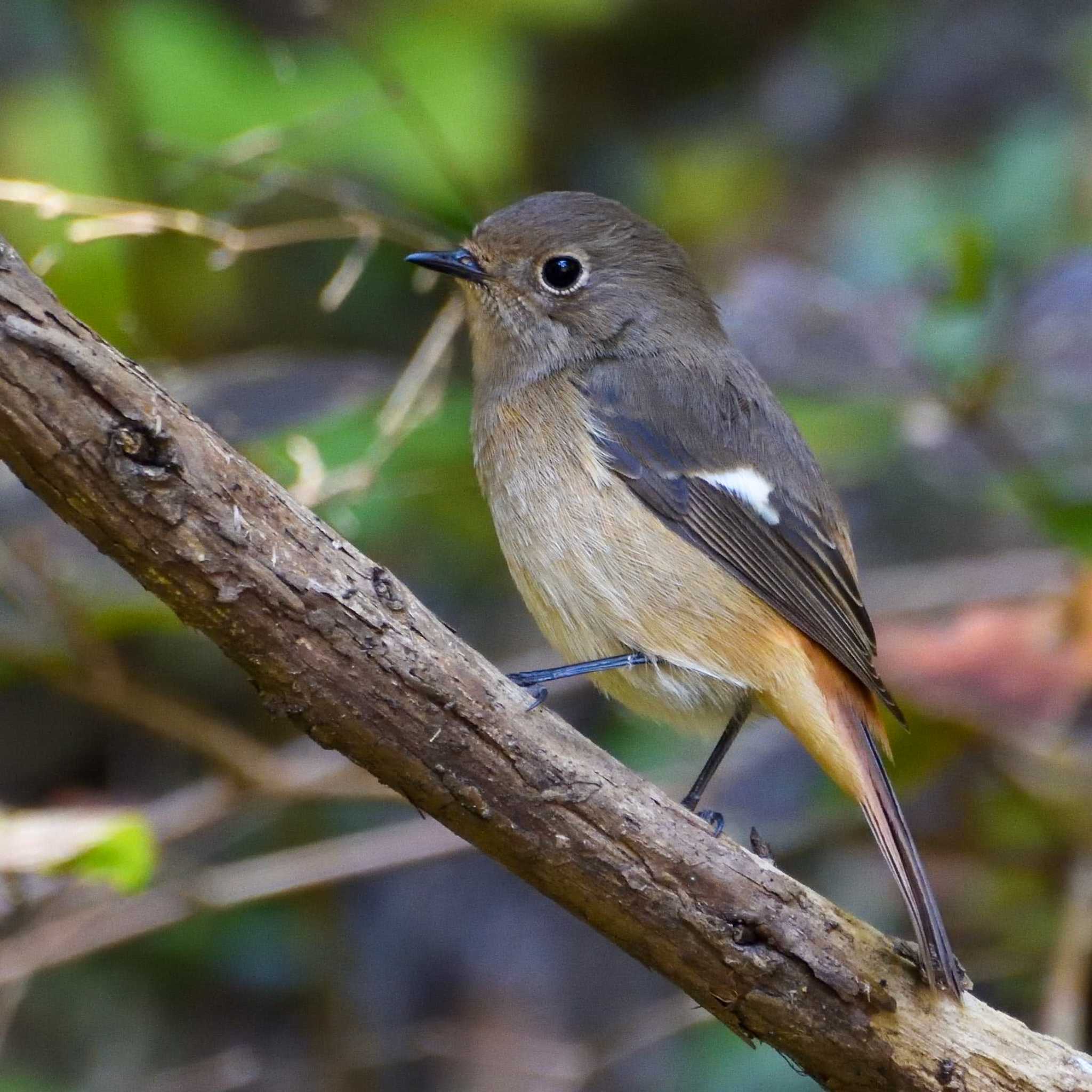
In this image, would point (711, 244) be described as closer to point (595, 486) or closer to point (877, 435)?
point (877, 435)

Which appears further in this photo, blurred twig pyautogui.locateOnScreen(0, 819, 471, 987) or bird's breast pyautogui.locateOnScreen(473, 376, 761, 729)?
blurred twig pyautogui.locateOnScreen(0, 819, 471, 987)

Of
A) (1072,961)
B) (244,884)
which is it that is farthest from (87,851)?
(1072,961)

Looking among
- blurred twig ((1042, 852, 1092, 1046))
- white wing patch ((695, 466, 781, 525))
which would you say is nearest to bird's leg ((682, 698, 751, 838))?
white wing patch ((695, 466, 781, 525))

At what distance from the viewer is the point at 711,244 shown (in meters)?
6.34

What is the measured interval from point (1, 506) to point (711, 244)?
3713mm

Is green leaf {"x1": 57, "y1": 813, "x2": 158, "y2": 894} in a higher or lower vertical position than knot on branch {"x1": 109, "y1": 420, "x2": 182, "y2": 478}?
lower

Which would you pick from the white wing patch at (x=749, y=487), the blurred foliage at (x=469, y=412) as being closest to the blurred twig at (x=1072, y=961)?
the blurred foliage at (x=469, y=412)

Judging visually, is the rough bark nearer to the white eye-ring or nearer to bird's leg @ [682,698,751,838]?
bird's leg @ [682,698,751,838]

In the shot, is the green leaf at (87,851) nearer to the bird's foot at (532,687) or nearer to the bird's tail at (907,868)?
the bird's foot at (532,687)

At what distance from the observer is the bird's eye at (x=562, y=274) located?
11.7 feet

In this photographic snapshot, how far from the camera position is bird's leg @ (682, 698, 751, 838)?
316cm

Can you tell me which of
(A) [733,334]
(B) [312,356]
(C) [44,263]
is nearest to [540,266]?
(A) [733,334]

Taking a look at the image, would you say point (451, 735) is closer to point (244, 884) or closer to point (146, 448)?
point (146, 448)

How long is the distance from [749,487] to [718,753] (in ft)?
1.95
